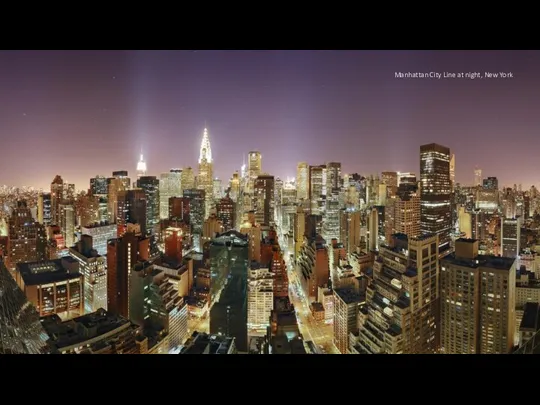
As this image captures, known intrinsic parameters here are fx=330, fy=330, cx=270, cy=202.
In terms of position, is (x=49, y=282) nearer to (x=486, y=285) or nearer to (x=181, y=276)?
(x=181, y=276)

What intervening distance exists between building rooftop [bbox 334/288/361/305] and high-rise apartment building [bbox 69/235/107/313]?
2.19m

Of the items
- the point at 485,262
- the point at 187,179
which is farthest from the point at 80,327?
the point at 485,262

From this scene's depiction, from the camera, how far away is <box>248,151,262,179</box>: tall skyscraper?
3076mm

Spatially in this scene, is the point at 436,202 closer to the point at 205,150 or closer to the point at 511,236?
the point at 511,236

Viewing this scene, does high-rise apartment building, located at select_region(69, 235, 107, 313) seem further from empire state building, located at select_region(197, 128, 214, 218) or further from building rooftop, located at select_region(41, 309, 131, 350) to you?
empire state building, located at select_region(197, 128, 214, 218)

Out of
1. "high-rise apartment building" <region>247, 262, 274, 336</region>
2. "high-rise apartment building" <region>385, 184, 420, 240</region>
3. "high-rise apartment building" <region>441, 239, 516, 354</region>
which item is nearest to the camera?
"high-rise apartment building" <region>441, 239, 516, 354</region>

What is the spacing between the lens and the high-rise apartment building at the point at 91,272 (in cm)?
299

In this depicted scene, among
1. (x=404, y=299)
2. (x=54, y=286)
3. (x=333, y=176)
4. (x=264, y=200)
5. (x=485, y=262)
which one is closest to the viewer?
(x=485, y=262)

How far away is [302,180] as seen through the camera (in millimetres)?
3357

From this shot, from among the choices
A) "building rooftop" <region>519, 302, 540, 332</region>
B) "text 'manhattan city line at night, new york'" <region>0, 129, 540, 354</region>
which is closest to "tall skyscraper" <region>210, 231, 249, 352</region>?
"text 'manhattan city line at night, new york'" <region>0, 129, 540, 354</region>

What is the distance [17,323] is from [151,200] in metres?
1.44

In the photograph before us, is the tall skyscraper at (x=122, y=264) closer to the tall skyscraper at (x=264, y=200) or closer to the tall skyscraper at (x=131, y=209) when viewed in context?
the tall skyscraper at (x=131, y=209)

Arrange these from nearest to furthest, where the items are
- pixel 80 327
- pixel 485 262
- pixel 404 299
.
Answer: pixel 80 327 < pixel 485 262 < pixel 404 299

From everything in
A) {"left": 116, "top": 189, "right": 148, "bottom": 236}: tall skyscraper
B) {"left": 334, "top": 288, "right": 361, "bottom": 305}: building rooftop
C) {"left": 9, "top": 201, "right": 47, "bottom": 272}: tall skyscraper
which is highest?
{"left": 116, "top": 189, "right": 148, "bottom": 236}: tall skyscraper
